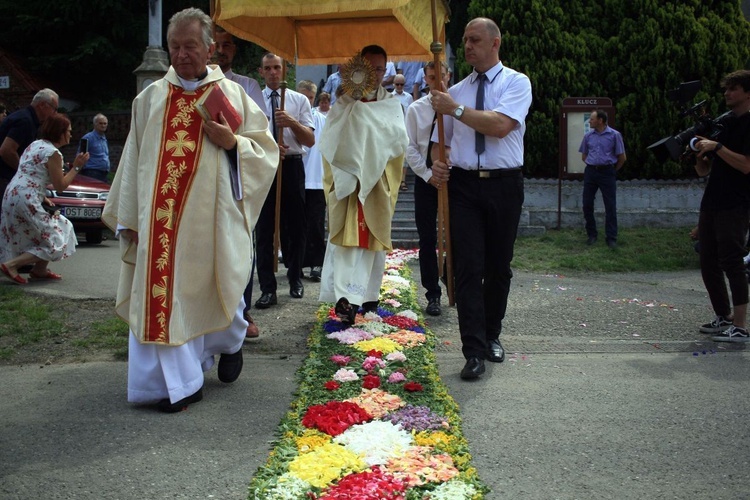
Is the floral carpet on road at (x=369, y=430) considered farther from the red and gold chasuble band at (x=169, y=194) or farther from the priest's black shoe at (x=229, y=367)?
the red and gold chasuble band at (x=169, y=194)

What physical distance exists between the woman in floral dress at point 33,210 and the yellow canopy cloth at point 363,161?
3508 mm

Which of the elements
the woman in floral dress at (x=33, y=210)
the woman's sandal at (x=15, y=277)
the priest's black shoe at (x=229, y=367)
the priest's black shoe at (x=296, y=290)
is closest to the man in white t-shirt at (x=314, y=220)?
the priest's black shoe at (x=296, y=290)

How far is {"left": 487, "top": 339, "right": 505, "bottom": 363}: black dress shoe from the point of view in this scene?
6266 millimetres

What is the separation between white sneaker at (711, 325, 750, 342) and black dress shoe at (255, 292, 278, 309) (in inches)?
153

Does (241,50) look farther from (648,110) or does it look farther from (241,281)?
(241,281)

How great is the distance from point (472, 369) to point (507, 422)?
90 cm

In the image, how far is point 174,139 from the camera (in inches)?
203

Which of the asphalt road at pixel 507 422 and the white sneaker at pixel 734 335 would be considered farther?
the white sneaker at pixel 734 335

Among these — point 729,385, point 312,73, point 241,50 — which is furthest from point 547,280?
point 241,50

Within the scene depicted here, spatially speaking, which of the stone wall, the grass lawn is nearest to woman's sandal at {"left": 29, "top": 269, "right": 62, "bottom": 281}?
the grass lawn

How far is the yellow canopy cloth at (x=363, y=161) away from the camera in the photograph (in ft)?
24.0

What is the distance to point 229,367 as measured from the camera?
219 inches

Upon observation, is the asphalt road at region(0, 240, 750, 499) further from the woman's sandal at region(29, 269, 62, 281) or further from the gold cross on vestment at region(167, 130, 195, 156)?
the woman's sandal at region(29, 269, 62, 281)

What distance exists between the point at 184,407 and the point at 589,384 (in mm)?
2572
